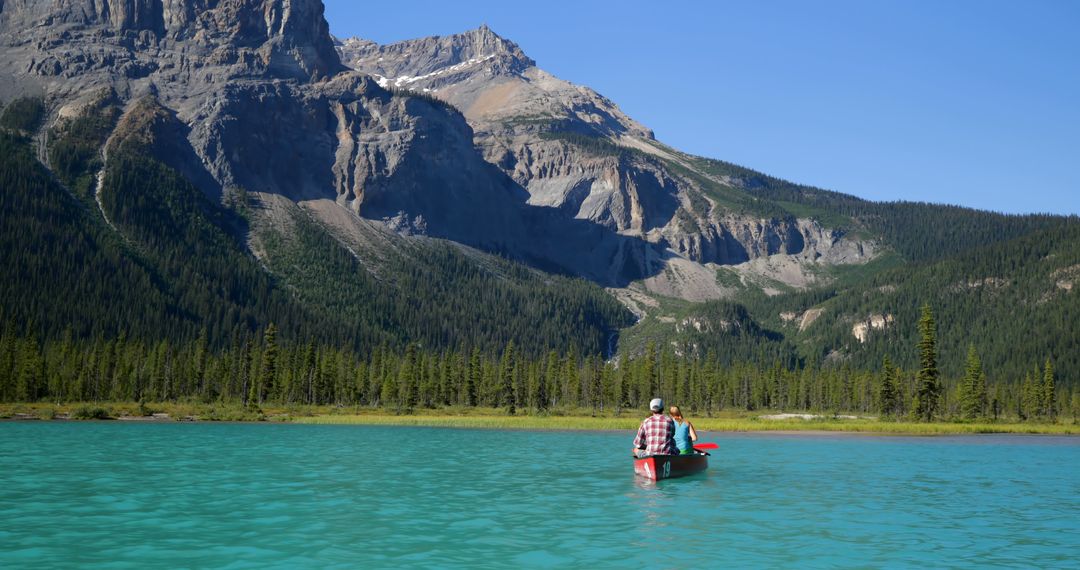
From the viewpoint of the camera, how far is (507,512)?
32375mm

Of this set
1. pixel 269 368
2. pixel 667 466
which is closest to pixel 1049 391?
pixel 269 368

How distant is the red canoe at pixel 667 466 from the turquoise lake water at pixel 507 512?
693 millimetres

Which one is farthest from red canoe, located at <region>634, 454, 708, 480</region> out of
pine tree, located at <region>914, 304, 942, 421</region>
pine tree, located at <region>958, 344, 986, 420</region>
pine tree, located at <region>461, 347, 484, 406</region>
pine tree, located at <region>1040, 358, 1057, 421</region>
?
pine tree, located at <region>1040, 358, 1057, 421</region>

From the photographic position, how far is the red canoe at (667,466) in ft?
143

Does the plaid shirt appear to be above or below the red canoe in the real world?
above

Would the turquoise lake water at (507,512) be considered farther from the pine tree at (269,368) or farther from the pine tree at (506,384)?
the pine tree at (506,384)

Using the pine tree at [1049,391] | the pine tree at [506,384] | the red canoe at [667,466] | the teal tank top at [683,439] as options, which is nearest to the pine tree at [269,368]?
the pine tree at [506,384]

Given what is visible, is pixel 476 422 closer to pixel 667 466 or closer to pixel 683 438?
pixel 683 438

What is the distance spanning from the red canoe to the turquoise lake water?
0.69 m

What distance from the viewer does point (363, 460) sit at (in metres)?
54.7

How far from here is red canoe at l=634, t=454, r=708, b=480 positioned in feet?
143

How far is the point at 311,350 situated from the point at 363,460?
127 meters

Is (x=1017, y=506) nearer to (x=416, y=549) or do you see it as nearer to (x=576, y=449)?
(x=416, y=549)

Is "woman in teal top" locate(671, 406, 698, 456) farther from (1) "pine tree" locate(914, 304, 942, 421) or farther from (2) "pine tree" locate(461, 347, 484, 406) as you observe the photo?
(2) "pine tree" locate(461, 347, 484, 406)
